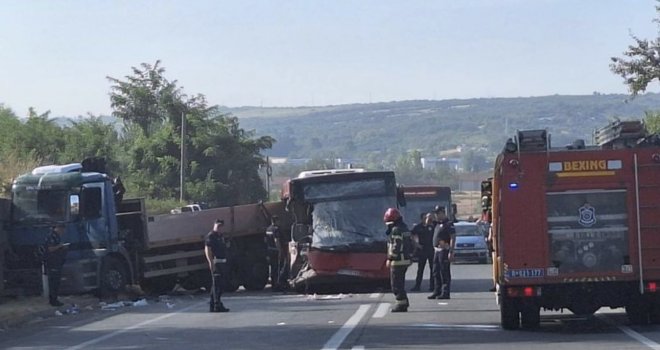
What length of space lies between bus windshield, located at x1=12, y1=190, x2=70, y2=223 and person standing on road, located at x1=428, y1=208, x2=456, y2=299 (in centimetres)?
811

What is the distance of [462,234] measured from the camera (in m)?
47.3

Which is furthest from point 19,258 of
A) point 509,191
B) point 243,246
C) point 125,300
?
point 509,191

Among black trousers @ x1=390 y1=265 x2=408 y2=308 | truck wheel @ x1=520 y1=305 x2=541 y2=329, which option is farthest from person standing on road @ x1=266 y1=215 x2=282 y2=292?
truck wheel @ x1=520 y1=305 x2=541 y2=329

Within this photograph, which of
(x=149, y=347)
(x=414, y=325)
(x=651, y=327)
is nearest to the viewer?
(x=149, y=347)

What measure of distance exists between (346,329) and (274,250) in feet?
34.5

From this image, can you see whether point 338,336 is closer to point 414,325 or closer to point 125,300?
point 414,325

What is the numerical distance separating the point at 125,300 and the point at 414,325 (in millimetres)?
10681

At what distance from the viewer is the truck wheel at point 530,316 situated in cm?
1797

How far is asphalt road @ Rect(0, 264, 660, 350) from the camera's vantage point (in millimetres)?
Answer: 16703

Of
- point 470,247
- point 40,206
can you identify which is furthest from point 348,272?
point 470,247

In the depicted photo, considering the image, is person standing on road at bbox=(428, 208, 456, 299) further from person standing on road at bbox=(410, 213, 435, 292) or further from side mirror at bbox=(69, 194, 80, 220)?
side mirror at bbox=(69, 194, 80, 220)

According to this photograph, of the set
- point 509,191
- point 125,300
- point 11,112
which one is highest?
point 11,112

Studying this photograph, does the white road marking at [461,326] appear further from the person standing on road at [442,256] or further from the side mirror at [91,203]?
the side mirror at [91,203]

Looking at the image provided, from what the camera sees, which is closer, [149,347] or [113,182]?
[149,347]
